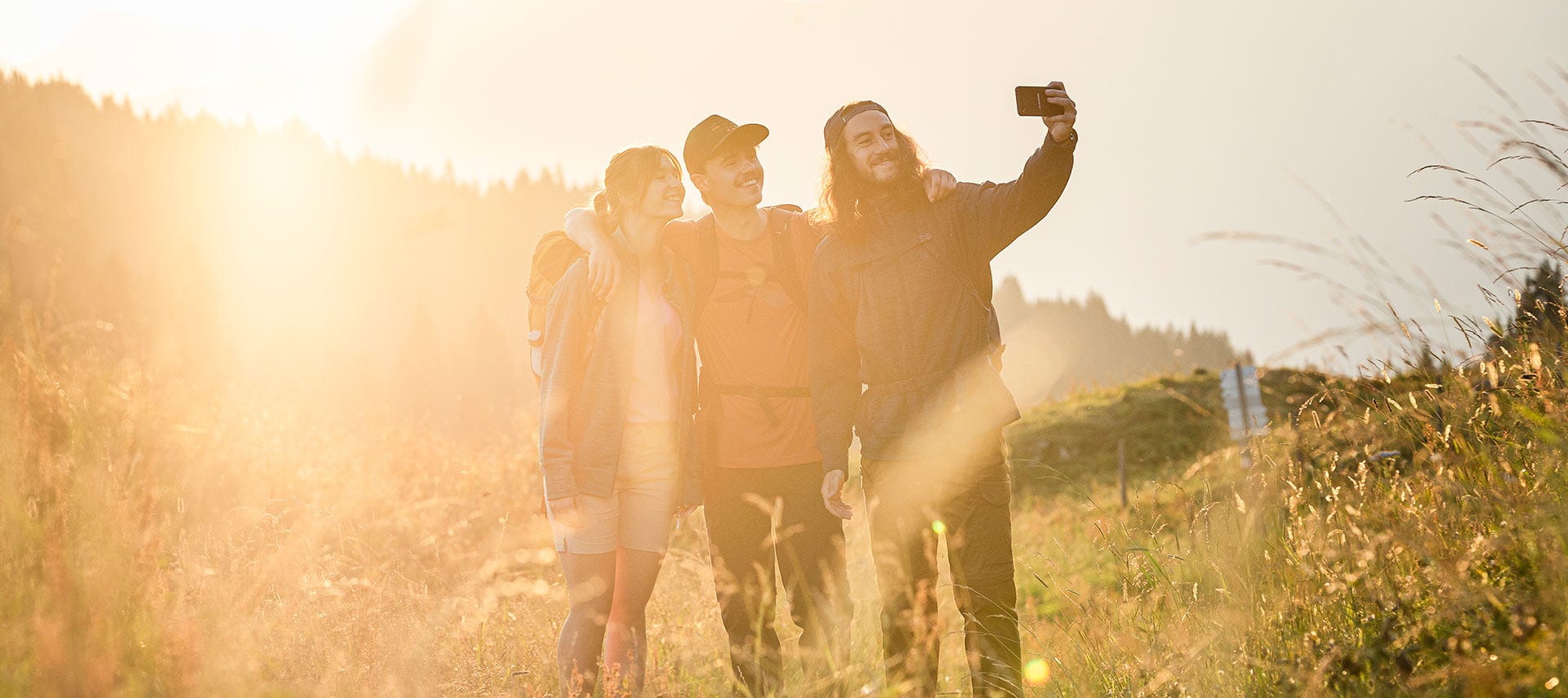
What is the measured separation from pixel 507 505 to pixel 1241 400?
14861 mm

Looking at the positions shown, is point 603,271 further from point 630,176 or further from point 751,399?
point 751,399

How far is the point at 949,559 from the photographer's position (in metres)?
3.05

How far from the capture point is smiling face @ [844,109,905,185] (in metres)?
3.29

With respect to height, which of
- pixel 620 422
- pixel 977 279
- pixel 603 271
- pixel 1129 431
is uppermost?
pixel 603 271

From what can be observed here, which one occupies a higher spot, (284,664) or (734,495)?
(734,495)

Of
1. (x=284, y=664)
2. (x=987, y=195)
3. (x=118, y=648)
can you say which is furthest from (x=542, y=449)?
(x=987, y=195)

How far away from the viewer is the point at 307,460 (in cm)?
745

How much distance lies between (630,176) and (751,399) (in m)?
1.00

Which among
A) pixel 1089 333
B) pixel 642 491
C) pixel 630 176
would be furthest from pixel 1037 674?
pixel 1089 333

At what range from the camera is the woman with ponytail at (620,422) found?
3.22 metres

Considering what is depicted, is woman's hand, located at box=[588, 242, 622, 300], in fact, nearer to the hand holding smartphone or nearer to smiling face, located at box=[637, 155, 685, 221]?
smiling face, located at box=[637, 155, 685, 221]

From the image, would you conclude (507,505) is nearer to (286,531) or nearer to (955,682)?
(286,531)

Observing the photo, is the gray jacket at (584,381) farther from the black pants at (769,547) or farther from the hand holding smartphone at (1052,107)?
the hand holding smartphone at (1052,107)

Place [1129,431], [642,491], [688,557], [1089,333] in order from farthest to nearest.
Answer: [1089,333] < [1129,431] < [688,557] < [642,491]
